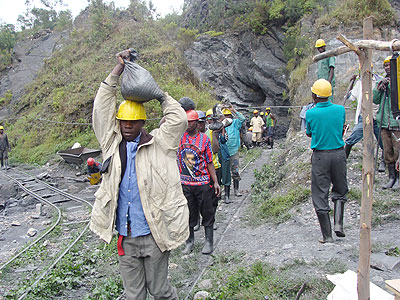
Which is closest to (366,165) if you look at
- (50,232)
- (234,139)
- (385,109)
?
(385,109)

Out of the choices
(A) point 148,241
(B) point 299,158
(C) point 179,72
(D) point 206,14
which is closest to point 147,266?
(A) point 148,241

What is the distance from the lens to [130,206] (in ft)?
9.96

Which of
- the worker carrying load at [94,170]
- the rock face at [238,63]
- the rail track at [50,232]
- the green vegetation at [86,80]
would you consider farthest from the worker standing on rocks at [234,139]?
the rock face at [238,63]

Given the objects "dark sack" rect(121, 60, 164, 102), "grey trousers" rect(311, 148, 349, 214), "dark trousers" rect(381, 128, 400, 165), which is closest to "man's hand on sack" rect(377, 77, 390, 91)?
"dark trousers" rect(381, 128, 400, 165)

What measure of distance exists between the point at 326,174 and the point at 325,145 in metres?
0.36

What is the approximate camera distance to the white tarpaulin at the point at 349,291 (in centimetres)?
306

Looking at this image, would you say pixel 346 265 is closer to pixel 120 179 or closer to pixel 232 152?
pixel 120 179

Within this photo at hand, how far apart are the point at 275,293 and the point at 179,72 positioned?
1796cm

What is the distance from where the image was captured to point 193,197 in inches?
206

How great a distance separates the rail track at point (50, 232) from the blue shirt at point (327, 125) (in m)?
4.10

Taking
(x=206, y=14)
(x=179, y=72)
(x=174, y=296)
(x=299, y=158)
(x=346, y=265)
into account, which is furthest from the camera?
(x=206, y=14)

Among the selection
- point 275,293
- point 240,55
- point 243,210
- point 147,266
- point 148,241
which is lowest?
point 243,210

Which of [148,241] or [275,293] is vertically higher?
[148,241]

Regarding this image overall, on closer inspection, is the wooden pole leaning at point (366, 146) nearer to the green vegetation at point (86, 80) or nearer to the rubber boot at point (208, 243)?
the rubber boot at point (208, 243)
